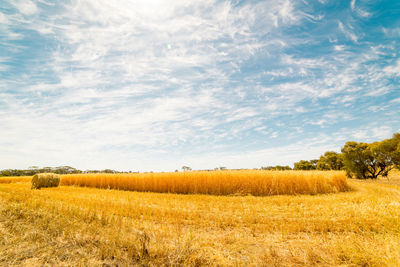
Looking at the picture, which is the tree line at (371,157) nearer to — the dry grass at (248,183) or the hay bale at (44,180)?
the dry grass at (248,183)

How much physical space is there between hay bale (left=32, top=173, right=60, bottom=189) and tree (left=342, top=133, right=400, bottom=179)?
44073 mm

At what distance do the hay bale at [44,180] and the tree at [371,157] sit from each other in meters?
44.1

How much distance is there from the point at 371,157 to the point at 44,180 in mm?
47786

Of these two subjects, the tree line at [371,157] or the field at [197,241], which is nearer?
the field at [197,241]

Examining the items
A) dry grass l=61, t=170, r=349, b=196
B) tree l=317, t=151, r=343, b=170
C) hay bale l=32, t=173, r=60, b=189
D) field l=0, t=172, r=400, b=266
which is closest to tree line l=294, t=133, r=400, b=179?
tree l=317, t=151, r=343, b=170

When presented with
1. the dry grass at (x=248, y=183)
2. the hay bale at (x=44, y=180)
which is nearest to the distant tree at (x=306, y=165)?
the dry grass at (x=248, y=183)

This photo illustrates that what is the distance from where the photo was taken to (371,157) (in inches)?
1420

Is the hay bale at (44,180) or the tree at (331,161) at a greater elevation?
the tree at (331,161)

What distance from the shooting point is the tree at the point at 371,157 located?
32.1m

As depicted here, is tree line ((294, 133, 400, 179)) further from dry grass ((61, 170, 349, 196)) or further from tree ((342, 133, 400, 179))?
dry grass ((61, 170, 349, 196))

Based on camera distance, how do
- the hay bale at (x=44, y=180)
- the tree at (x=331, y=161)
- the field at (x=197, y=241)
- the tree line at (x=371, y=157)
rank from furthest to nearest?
the tree at (x=331, y=161) → the tree line at (x=371, y=157) → the hay bale at (x=44, y=180) → the field at (x=197, y=241)

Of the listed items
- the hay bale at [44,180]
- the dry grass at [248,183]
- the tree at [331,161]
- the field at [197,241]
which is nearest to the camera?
the field at [197,241]

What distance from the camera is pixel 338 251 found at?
3105 millimetres

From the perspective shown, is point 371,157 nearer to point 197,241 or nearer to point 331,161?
point 331,161
